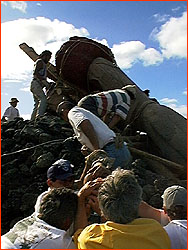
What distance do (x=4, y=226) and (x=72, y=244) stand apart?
252 centimetres

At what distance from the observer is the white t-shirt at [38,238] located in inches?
77.2

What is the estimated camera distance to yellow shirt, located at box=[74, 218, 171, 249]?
1761 millimetres

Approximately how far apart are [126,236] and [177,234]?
1.11 feet

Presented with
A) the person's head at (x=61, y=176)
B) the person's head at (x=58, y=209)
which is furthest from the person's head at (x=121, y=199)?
the person's head at (x=61, y=176)

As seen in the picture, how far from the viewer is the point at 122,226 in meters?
1.81

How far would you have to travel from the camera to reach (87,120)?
10.6ft

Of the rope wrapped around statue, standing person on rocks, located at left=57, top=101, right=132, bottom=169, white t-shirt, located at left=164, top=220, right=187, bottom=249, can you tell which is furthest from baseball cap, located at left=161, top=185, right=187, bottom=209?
the rope wrapped around statue

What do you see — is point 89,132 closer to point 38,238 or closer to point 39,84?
point 38,238

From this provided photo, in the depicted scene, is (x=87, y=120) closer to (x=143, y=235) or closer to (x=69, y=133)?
(x=143, y=235)

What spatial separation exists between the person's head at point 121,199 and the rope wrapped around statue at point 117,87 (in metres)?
A: 3.66

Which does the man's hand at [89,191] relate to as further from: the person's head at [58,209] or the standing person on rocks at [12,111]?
the standing person on rocks at [12,111]

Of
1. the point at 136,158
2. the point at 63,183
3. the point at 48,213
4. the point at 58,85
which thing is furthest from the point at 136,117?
the point at 48,213

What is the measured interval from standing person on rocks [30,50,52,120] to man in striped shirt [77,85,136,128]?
2.83m

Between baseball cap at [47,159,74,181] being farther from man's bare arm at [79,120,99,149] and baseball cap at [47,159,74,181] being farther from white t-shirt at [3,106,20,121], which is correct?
white t-shirt at [3,106,20,121]
